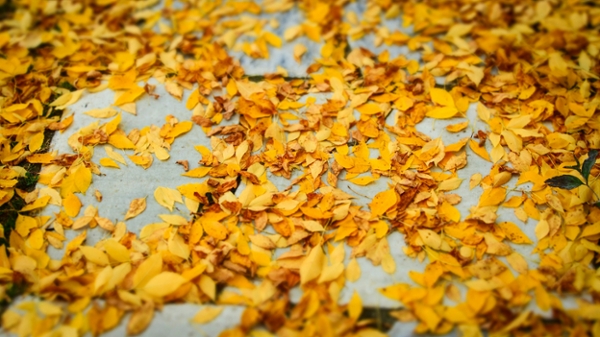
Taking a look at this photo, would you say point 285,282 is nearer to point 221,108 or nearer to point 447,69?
point 221,108

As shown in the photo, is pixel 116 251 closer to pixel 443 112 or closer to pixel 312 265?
pixel 312 265

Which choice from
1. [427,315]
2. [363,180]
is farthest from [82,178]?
[427,315]

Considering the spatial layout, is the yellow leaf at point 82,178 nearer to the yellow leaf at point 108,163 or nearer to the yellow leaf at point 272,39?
the yellow leaf at point 108,163

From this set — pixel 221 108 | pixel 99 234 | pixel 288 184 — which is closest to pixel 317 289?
pixel 288 184

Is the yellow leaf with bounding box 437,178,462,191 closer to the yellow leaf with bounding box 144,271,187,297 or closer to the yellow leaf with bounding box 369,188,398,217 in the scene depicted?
the yellow leaf with bounding box 369,188,398,217

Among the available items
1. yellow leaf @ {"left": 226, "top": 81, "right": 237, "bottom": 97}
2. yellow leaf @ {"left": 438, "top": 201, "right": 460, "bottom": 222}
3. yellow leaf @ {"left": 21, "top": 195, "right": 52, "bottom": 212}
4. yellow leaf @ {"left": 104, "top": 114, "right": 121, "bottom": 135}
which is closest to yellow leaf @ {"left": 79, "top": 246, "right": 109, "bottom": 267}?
yellow leaf @ {"left": 21, "top": 195, "right": 52, "bottom": 212}

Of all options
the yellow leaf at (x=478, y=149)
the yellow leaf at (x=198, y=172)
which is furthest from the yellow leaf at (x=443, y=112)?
the yellow leaf at (x=198, y=172)
